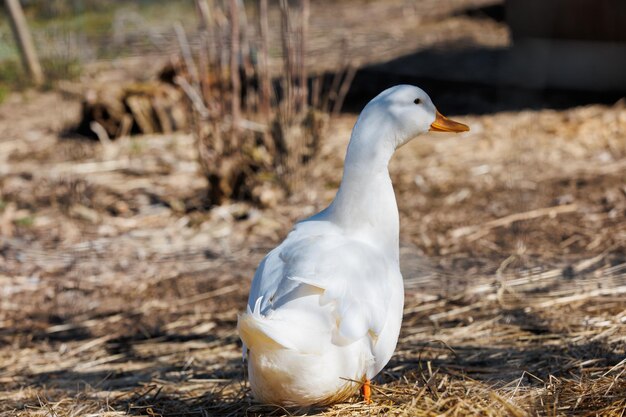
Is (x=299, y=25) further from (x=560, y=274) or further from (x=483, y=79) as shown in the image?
(x=483, y=79)

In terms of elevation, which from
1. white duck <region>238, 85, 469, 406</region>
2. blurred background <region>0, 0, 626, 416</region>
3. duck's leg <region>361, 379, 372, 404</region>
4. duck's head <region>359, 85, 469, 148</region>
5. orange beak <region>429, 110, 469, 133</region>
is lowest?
blurred background <region>0, 0, 626, 416</region>

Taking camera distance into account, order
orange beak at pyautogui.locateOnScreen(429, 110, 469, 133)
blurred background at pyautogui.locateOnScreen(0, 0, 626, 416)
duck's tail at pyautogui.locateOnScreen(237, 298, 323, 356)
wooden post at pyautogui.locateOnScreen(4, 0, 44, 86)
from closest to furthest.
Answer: duck's tail at pyautogui.locateOnScreen(237, 298, 323, 356), orange beak at pyautogui.locateOnScreen(429, 110, 469, 133), blurred background at pyautogui.locateOnScreen(0, 0, 626, 416), wooden post at pyautogui.locateOnScreen(4, 0, 44, 86)

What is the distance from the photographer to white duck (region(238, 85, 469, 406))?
92.4 inches

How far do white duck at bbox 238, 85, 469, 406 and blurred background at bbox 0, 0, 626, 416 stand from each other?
0.31 meters

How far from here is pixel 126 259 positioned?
16.0 feet

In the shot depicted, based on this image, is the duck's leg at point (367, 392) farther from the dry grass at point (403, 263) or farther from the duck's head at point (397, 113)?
the duck's head at point (397, 113)

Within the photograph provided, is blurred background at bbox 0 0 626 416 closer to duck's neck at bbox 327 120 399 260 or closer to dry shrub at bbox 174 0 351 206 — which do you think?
dry shrub at bbox 174 0 351 206

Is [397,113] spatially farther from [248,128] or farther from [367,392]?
[248,128]

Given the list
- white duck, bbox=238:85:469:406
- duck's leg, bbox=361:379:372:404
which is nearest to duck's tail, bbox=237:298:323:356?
white duck, bbox=238:85:469:406

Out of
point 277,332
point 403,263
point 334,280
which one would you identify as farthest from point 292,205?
point 277,332

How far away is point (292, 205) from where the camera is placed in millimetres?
5449

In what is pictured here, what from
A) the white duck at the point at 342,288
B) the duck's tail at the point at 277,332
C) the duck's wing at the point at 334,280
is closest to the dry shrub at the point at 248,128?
the white duck at the point at 342,288

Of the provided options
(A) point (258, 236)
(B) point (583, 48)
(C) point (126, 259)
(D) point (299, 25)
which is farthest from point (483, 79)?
(C) point (126, 259)

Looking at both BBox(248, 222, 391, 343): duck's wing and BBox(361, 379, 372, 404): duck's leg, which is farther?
BBox(361, 379, 372, 404): duck's leg
